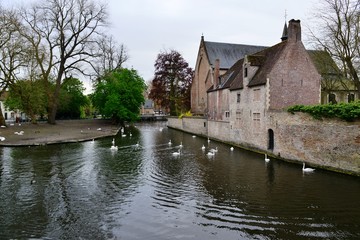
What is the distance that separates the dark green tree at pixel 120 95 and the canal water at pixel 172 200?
80.5 feet

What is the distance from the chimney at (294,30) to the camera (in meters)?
23.4

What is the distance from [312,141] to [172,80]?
132ft

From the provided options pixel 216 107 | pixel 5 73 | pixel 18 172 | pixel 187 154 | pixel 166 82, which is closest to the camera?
pixel 18 172

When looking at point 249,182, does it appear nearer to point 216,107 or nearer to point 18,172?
point 18,172

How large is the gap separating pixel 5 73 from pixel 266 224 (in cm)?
3296

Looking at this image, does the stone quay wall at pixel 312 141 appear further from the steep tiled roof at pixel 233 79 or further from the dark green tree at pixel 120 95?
the dark green tree at pixel 120 95

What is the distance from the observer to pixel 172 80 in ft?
186

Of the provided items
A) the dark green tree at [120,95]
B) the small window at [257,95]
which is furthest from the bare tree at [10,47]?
the small window at [257,95]

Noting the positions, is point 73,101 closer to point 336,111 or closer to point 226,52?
point 226,52

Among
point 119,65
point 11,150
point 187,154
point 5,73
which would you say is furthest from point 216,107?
point 119,65

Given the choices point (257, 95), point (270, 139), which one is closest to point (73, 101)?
point (257, 95)

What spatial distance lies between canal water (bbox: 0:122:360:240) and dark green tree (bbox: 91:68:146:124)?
24.5 meters

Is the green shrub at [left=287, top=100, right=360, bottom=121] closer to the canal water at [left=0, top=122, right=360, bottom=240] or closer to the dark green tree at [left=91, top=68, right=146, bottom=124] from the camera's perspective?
the canal water at [left=0, top=122, right=360, bottom=240]

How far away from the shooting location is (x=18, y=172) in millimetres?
17141
